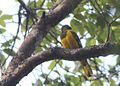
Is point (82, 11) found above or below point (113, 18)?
above

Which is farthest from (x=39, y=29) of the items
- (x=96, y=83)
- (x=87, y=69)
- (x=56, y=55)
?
(x=87, y=69)

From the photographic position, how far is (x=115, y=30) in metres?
2.31

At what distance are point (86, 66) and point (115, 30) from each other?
50.3 inches

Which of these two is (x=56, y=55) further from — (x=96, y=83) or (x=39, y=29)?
(x=96, y=83)

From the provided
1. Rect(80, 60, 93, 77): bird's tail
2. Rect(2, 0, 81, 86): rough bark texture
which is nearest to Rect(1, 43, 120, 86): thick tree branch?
Rect(2, 0, 81, 86): rough bark texture

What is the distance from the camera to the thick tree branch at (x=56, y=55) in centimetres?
210

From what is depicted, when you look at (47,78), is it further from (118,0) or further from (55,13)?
(118,0)

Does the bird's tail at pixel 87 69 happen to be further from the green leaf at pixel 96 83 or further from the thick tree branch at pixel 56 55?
the thick tree branch at pixel 56 55

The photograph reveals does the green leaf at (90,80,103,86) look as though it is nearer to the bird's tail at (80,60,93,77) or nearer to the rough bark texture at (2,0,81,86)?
the bird's tail at (80,60,93,77)

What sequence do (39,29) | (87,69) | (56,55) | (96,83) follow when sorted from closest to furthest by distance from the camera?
(56,55) < (39,29) < (96,83) < (87,69)

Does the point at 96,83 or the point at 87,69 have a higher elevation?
the point at 87,69

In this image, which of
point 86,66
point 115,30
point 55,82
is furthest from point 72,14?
point 86,66

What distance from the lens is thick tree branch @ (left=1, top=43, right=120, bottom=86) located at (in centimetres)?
210

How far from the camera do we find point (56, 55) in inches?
86.9
